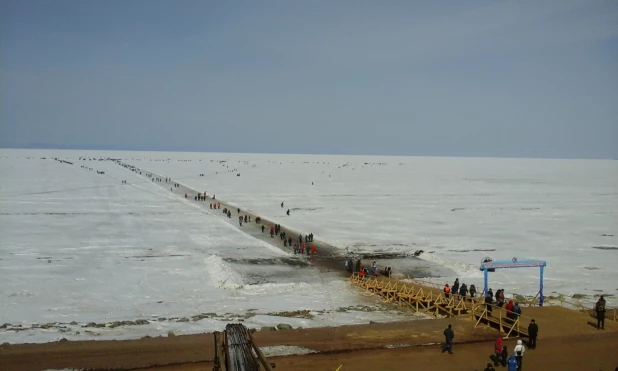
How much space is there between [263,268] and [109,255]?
10.4 metres

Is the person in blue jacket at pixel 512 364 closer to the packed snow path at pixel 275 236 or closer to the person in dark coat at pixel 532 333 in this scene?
the person in dark coat at pixel 532 333

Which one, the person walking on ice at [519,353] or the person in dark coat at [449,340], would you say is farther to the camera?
the person in dark coat at [449,340]

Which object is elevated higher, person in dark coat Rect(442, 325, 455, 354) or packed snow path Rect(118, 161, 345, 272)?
person in dark coat Rect(442, 325, 455, 354)

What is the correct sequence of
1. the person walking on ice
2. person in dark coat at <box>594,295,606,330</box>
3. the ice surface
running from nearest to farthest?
the person walking on ice, person in dark coat at <box>594,295,606,330</box>, the ice surface

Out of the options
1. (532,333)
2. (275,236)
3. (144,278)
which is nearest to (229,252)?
(275,236)

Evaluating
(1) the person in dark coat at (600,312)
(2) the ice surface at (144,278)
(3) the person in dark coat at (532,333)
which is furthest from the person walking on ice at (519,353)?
(2) the ice surface at (144,278)

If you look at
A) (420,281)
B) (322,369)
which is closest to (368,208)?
(420,281)

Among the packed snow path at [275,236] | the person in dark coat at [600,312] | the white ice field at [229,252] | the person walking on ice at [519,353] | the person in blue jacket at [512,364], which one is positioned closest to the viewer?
the person in blue jacket at [512,364]

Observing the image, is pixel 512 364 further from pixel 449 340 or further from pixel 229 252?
pixel 229 252

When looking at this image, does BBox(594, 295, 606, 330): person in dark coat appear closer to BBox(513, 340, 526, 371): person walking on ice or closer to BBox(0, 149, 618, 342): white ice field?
BBox(513, 340, 526, 371): person walking on ice

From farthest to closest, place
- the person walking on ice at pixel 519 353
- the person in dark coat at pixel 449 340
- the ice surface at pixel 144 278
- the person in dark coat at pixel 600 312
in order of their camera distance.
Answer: the ice surface at pixel 144 278
the person in dark coat at pixel 600 312
the person in dark coat at pixel 449 340
the person walking on ice at pixel 519 353

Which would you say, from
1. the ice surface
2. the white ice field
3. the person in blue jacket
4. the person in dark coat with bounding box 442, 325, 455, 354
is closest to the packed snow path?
the white ice field

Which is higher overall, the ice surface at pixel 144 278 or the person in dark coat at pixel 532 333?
the person in dark coat at pixel 532 333

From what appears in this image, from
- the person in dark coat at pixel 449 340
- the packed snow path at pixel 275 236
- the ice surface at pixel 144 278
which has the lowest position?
the ice surface at pixel 144 278
